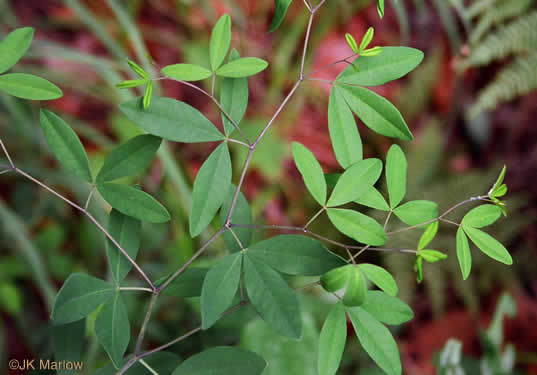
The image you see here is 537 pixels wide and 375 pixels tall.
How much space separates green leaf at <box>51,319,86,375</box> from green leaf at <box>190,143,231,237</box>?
0.16 metres

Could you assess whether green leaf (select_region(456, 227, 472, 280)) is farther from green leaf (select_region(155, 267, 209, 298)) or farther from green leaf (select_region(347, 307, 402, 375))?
green leaf (select_region(155, 267, 209, 298))

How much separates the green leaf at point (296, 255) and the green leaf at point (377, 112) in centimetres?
10

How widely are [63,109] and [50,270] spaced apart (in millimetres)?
641

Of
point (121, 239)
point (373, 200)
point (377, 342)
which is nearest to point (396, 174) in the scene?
point (373, 200)

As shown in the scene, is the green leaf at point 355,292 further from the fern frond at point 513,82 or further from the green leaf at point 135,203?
the fern frond at point 513,82

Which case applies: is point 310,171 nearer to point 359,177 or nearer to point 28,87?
point 359,177

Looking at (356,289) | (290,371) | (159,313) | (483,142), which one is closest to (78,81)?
(159,313)

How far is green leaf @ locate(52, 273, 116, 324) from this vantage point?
13.1 inches

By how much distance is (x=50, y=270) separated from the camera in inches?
45.6

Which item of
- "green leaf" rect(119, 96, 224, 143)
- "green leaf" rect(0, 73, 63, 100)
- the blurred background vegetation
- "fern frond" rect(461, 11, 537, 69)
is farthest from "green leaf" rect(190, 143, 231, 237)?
"fern frond" rect(461, 11, 537, 69)

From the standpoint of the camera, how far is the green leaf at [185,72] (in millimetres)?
333

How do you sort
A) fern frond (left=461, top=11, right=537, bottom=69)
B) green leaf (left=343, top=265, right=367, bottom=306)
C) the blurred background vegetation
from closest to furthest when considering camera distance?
green leaf (left=343, top=265, right=367, bottom=306) < the blurred background vegetation < fern frond (left=461, top=11, right=537, bottom=69)

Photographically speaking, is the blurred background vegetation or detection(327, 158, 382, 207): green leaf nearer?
detection(327, 158, 382, 207): green leaf

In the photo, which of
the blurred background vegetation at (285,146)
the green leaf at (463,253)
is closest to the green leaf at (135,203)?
the green leaf at (463,253)
